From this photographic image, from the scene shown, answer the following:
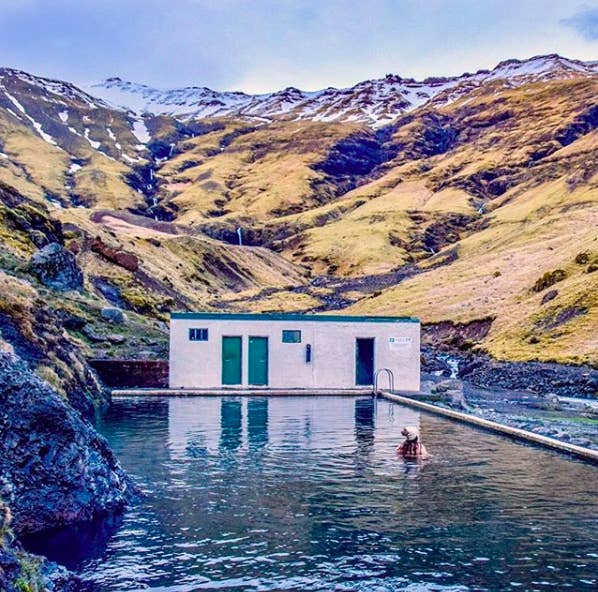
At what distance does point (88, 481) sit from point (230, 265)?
125831mm

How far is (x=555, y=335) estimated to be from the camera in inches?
2431

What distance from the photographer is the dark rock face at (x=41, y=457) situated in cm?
1260

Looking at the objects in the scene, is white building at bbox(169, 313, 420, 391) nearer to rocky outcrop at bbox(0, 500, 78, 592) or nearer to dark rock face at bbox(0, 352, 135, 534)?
dark rock face at bbox(0, 352, 135, 534)

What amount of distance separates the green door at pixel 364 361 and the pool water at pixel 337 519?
15541mm

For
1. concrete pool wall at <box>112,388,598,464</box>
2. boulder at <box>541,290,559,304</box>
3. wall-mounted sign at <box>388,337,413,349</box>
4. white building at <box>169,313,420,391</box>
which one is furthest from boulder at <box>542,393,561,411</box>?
boulder at <box>541,290,559,304</box>

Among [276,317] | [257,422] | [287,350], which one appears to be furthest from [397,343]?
[257,422]

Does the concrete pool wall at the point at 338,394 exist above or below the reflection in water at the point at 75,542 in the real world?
above

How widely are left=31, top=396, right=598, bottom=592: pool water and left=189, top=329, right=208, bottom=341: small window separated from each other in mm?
13314

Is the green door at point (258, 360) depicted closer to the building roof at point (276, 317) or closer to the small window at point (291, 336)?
the small window at point (291, 336)

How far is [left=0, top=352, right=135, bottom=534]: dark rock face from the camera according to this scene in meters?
12.6

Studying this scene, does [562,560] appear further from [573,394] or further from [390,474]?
[573,394]

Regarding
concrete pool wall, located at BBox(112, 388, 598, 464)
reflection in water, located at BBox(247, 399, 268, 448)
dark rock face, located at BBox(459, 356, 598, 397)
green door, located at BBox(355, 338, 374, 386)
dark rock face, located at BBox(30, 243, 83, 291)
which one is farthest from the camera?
dark rock face, located at BBox(459, 356, 598, 397)

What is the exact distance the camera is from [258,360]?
1531 inches

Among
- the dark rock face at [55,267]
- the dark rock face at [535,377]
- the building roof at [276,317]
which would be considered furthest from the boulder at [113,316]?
the dark rock face at [535,377]
